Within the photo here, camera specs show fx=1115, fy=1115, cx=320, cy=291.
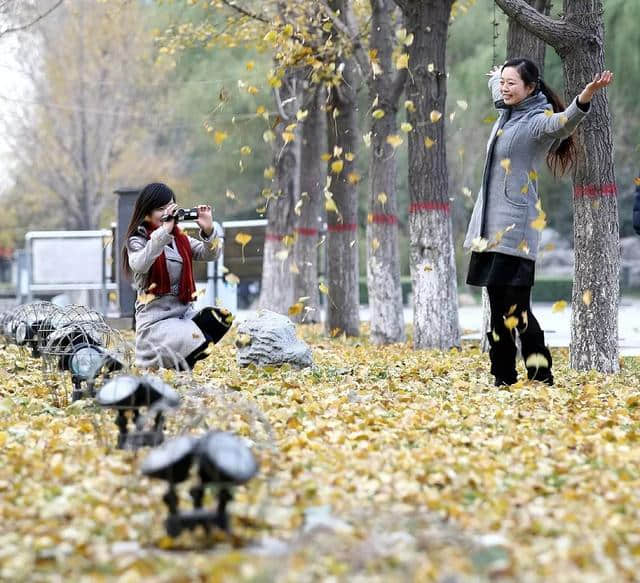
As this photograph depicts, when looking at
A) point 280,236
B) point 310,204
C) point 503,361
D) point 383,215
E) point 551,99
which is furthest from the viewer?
point 310,204

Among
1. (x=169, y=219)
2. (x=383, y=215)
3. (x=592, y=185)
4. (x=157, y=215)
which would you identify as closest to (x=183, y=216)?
(x=169, y=219)

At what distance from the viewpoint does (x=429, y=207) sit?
11461 millimetres

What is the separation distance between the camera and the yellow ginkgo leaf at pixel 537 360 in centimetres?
759

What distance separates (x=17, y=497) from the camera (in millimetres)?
4707

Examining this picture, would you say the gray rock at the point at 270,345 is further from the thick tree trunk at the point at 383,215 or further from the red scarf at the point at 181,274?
the thick tree trunk at the point at 383,215

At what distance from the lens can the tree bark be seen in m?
8.52

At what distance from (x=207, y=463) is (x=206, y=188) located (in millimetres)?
32952

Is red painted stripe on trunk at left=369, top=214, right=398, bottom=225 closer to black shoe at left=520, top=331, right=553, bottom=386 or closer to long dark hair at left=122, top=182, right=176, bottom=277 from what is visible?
black shoe at left=520, top=331, right=553, bottom=386

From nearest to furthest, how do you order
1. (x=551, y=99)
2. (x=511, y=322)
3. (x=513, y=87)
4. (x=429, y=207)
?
(x=511, y=322), (x=513, y=87), (x=551, y=99), (x=429, y=207)

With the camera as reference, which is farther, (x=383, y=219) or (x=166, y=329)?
(x=383, y=219)

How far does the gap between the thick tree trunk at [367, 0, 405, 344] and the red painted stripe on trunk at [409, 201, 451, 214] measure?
5.42ft

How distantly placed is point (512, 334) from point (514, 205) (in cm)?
90

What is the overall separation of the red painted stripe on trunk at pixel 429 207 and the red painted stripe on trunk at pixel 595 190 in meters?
2.95

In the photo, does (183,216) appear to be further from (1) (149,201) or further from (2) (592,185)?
(2) (592,185)
